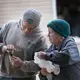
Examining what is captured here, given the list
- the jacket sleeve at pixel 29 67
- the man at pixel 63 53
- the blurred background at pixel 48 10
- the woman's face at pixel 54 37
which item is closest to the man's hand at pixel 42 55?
the man at pixel 63 53

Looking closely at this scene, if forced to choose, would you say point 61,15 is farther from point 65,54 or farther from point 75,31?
point 65,54

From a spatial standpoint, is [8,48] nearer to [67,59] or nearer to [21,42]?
[21,42]

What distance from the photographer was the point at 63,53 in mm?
1776

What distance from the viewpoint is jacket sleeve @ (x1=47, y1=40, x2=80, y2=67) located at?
5.83 ft

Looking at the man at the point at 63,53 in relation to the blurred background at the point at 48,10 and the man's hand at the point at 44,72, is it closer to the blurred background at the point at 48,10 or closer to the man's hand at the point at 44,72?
the man's hand at the point at 44,72

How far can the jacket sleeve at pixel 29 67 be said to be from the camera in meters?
2.03

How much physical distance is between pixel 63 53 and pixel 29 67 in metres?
0.38

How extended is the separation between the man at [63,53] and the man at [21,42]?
0.72 ft

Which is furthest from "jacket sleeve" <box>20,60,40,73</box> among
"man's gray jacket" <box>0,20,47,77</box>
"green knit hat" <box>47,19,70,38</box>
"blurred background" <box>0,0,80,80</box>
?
"blurred background" <box>0,0,80,80</box>

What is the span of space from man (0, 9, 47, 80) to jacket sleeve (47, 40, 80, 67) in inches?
12.0

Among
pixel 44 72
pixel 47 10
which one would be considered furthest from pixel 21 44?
pixel 47 10

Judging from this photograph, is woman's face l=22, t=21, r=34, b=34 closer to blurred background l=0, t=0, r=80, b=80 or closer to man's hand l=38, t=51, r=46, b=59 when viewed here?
man's hand l=38, t=51, r=46, b=59

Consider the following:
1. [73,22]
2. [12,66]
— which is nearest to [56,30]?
[12,66]

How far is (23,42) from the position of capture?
211cm
